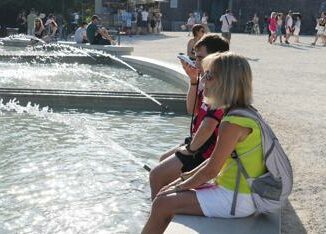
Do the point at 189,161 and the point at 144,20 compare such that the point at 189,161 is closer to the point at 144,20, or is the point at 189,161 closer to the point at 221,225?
the point at 221,225

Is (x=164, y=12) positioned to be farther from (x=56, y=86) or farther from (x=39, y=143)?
(x=39, y=143)

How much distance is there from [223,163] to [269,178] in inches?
14.4

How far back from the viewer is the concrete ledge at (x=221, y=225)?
12.9 ft

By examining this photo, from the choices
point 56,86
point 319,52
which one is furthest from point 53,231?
point 319,52

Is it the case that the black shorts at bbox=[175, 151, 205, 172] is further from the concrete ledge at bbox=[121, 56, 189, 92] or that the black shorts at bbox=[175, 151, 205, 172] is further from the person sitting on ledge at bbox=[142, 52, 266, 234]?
the concrete ledge at bbox=[121, 56, 189, 92]

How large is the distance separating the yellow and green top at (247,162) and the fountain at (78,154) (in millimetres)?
1363

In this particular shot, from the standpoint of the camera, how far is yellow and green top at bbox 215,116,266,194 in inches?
156

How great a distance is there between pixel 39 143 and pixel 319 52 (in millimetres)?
20289

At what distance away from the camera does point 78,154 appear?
7551 millimetres

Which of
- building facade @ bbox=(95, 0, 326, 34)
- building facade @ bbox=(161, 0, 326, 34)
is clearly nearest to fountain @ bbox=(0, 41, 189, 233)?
building facade @ bbox=(95, 0, 326, 34)

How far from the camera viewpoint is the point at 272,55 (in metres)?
23.2

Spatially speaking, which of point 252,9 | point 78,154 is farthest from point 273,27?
point 78,154

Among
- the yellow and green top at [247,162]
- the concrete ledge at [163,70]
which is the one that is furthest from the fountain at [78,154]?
the yellow and green top at [247,162]

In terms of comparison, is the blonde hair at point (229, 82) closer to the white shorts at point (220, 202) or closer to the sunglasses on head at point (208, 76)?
the sunglasses on head at point (208, 76)
